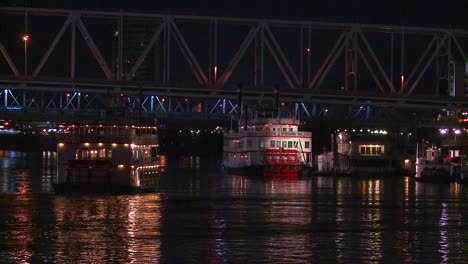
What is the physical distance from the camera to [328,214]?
154 ft

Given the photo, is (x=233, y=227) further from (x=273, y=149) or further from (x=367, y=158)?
(x=367, y=158)

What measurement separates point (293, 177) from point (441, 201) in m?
29.5

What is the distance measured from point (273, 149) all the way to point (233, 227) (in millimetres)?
48704

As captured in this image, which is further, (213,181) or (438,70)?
(438,70)

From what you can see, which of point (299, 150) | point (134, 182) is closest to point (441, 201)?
point (134, 182)

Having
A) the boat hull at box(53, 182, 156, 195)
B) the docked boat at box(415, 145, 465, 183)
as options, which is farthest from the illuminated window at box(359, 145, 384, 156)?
the boat hull at box(53, 182, 156, 195)

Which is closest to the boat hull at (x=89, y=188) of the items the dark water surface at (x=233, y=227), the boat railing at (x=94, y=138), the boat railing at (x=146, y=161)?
the dark water surface at (x=233, y=227)

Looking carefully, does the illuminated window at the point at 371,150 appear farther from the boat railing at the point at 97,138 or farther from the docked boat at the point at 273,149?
the boat railing at the point at 97,138

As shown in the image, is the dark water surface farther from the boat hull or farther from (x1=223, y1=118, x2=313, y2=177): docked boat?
(x1=223, y1=118, x2=313, y2=177): docked boat

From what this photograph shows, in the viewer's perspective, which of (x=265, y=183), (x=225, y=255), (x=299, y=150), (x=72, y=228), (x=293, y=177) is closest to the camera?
(x=225, y=255)

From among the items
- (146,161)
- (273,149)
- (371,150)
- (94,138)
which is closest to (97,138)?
(94,138)

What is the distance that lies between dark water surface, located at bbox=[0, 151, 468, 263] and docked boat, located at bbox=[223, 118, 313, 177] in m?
22.3

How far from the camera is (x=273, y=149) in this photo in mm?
88562

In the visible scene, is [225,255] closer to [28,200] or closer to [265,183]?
[28,200]
